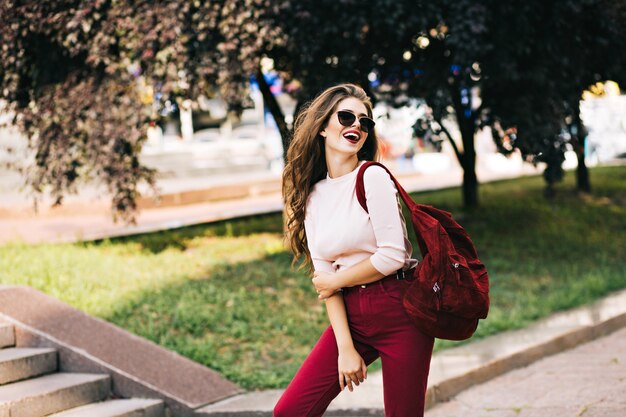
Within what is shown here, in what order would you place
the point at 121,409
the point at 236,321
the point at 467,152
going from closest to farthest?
the point at 121,409, the point at 236,321, the point at 467,152

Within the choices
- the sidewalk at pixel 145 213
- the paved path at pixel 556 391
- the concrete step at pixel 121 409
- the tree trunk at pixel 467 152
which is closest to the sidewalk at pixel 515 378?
the paved path at pixel 556 391

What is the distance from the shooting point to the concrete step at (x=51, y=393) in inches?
207

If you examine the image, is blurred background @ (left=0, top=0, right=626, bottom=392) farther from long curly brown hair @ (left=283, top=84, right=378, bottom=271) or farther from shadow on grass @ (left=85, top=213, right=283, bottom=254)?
long curly brown hair @ (left=283, top=84, right=378, bottom=271)

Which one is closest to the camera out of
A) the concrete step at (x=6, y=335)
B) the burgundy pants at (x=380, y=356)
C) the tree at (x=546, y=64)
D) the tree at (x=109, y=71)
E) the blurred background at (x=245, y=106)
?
the burgundy pants at (x=380, y=356)

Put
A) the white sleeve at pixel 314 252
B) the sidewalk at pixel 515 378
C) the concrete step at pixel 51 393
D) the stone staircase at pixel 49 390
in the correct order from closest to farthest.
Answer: the white sleeve at pixel 314 252, the concrete step at pixel 51 393, the stone staircase at pixel 49 390, the sidewalk at pixel 515 378

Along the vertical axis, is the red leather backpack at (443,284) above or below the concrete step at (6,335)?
above

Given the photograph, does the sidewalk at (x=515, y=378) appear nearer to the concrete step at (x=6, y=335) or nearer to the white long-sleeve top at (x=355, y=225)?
the concrete step at (x=6, y=335)

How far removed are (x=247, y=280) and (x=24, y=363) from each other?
124 inches

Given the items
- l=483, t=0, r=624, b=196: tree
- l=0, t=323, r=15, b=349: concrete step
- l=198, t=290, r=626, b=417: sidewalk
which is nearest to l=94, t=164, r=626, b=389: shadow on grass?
l=198, t=290, r=626, b=417: sidewalk

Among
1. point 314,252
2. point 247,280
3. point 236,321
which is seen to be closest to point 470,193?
point 247,280

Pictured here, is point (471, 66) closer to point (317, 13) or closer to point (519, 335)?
point (317, 13)

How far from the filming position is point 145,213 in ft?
55.6

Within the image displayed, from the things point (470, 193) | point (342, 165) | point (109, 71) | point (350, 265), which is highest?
point (109, 71)

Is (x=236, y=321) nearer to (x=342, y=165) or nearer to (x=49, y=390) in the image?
(x=49, y=390)
